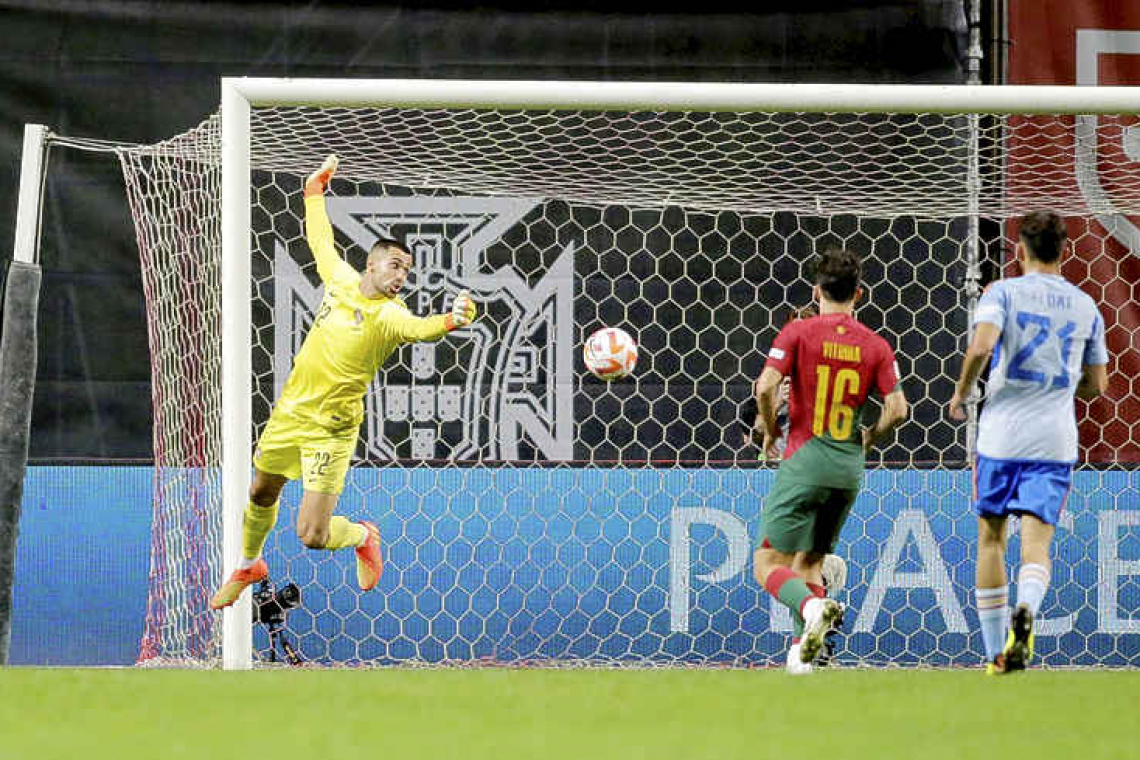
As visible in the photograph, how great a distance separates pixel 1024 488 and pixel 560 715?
168 cm

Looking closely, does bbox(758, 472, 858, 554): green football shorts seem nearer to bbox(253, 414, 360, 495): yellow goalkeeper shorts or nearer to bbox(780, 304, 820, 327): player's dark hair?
bbox(780, 304, 820, 327): player's dark hair

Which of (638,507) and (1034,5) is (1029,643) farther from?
(1034,5)

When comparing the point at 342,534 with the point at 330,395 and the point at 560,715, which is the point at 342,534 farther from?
the point at 560,715

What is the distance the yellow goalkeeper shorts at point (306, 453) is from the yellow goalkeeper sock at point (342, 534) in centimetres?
12

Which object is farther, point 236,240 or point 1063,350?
point 236,240

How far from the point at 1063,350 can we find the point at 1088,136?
298 cm

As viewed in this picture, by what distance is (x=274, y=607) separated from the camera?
7.37 m

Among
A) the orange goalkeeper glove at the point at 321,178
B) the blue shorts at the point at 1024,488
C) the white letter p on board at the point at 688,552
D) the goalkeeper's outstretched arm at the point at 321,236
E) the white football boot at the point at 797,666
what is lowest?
the white football boot at the point at 797,666

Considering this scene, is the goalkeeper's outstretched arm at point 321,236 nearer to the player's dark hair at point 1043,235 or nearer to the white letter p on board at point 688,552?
the white letter p on board at point 688,552

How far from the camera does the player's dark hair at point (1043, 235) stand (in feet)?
17.7

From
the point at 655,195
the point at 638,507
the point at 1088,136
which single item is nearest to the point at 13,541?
the point at 638,507

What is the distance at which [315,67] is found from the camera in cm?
816

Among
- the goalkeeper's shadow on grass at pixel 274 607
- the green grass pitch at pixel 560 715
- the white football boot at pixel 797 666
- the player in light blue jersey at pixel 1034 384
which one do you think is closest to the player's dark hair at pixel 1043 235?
the player in light blue jersey at pixel 1034 384

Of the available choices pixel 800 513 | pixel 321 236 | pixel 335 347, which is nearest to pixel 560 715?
pixel 800 513
